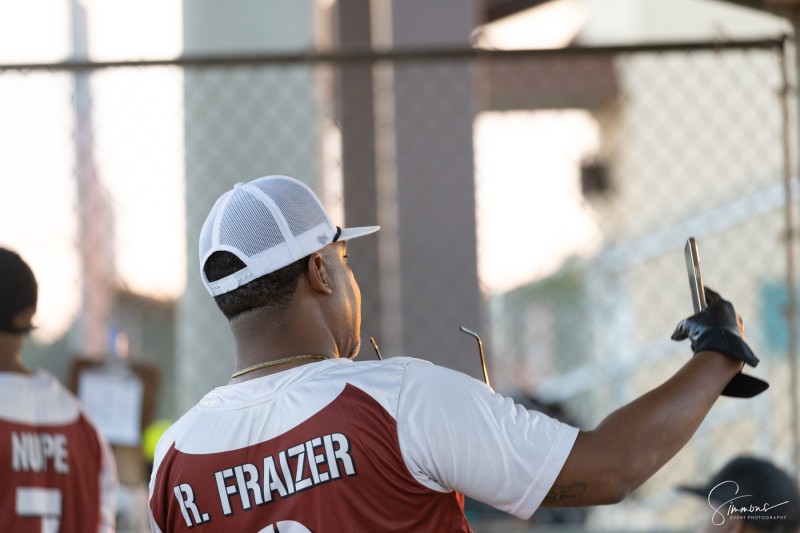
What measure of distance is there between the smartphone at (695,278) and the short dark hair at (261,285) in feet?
2.49

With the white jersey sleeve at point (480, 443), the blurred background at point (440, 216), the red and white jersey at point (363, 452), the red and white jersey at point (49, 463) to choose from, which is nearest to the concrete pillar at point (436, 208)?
the blurred background at point (440, 216)

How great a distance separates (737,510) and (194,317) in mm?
4816

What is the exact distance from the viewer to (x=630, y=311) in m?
10.3

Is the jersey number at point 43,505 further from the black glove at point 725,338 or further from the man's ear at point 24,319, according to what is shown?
the black glove at point 725,338

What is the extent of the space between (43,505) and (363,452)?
1775 millimetres

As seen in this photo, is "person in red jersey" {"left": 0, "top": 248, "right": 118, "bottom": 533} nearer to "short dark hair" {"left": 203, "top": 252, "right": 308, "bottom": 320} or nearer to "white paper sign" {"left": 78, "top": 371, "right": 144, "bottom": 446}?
"white paper sign" {"left": 78, "top": 371, "right": 144, "bottom": 446}

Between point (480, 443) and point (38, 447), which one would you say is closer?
point (480, 443)

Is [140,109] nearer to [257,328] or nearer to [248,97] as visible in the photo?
[248,97]

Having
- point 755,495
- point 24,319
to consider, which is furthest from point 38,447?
point 755,495

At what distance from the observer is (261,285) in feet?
7.16

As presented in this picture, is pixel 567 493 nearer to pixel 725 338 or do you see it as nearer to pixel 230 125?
pixel 725 338

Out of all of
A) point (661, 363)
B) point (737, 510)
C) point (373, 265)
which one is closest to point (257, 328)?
point (737, 510)

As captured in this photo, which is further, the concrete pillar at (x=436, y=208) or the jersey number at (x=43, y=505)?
the concrete pillar at (x=436, y=208)

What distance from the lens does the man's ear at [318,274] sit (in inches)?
86.1
